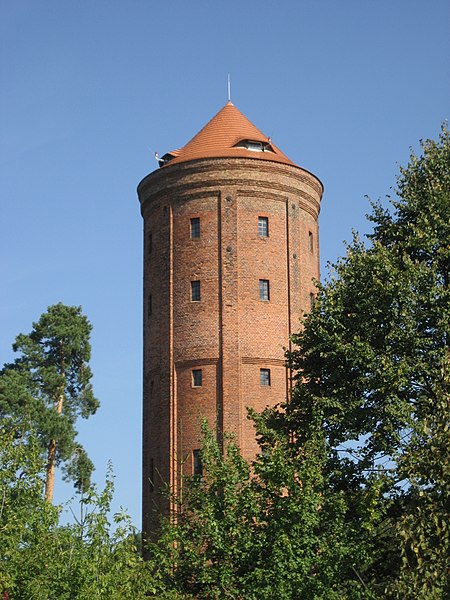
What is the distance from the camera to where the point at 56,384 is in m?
51.3

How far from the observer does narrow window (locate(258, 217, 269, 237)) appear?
43094 mm

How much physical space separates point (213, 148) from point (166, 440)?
11.7 m

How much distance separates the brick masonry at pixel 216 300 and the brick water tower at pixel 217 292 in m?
0.04

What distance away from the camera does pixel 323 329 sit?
2889 cm

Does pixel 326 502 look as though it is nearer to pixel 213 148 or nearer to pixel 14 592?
pixel 14 592

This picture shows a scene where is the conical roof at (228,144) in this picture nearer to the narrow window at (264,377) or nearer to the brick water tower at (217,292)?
the brick water tower at (217,292)

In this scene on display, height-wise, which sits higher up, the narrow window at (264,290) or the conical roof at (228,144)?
the conical roof at (228,144)

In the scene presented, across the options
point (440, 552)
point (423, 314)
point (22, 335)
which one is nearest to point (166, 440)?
point (22, 335)

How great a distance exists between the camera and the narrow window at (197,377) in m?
41.6

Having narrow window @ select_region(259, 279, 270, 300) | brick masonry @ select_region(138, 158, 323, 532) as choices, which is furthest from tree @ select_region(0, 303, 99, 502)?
narrow window @ select_region(259, 279, 270, 300)

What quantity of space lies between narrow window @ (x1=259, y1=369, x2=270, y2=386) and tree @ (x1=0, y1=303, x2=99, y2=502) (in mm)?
11782

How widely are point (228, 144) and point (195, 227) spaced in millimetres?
4145

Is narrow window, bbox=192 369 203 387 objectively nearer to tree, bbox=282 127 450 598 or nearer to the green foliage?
tree, bbox=282 127 450 598

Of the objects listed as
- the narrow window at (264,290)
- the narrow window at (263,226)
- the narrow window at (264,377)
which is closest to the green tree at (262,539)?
the narrow window at (264,377)
